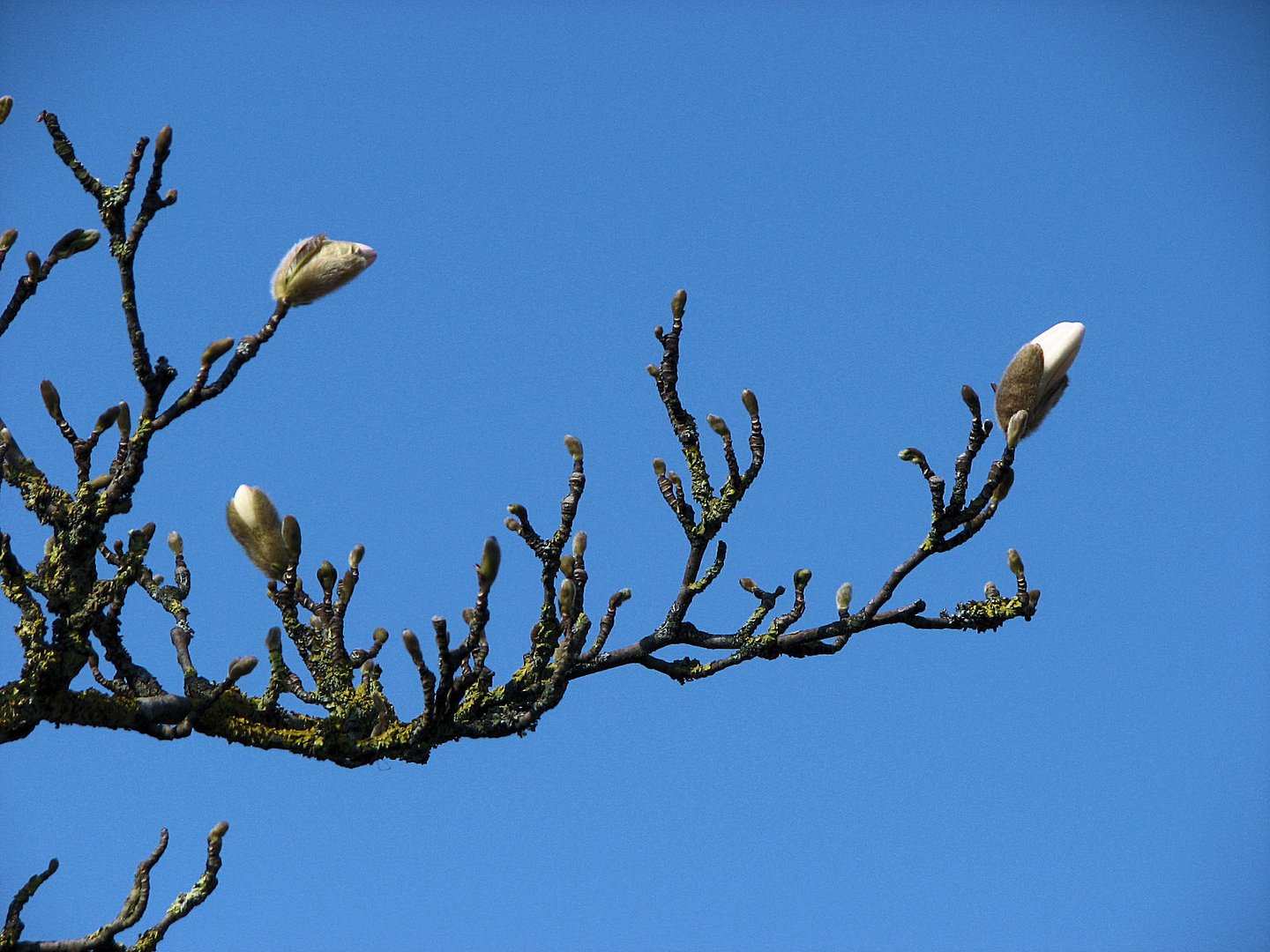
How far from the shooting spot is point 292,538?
14.3ft

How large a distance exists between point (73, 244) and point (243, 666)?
1306 millimetres

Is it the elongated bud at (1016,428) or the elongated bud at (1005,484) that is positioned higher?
the elongated bud at (1016,428)

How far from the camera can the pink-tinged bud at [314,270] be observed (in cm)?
389

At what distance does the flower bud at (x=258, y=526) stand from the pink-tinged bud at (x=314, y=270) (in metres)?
0.88

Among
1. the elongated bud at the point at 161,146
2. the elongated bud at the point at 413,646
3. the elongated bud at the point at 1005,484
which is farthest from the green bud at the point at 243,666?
the elongated bud at the point at 1005,484

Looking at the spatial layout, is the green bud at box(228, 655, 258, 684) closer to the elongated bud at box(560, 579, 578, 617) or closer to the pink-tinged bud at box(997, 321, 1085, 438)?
the elongated bud at box(560, 579, 578, 617)

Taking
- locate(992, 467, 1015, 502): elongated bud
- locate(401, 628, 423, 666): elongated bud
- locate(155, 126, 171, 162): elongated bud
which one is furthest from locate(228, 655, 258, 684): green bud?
locate(992, 467, 1015, 502): elongated bud

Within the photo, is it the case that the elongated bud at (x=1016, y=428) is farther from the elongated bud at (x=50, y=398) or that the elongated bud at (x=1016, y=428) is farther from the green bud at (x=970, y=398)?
the elongated bud at (x=50, y=398)

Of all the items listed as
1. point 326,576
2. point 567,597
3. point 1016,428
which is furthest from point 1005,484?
point 326,576

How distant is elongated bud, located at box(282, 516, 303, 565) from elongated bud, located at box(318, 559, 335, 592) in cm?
11

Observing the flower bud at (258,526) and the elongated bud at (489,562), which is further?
the flower bud at (258,526)

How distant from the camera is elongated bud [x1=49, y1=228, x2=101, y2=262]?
158 inches

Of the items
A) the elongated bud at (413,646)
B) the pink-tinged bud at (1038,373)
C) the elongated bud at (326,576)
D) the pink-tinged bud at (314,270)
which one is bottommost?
the elongated bud at (413,646)

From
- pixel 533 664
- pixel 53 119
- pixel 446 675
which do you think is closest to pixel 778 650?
pixel 533 664
